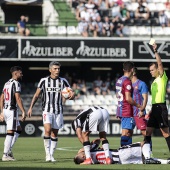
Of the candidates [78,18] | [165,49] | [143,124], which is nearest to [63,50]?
[78,18]

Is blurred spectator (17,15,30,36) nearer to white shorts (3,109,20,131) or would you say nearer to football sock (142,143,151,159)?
white shorts (3,109,20,131)

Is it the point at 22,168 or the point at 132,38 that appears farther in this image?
the point at 132,38

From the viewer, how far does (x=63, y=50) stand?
3341 cm

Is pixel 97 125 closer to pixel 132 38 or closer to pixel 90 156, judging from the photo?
pixel 90 156

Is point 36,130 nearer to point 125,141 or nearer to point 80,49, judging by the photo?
point 80,49

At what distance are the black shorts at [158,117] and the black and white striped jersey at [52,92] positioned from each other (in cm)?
192

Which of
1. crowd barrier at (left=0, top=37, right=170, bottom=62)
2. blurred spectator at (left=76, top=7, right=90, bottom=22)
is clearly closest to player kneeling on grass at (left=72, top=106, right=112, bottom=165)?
crowd barrier at (left=0, top=37, right=170, bottom=62)

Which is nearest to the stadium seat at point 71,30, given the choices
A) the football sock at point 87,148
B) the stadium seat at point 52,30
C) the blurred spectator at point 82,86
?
the stadium seat at point 52,30

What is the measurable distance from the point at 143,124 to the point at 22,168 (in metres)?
4.29

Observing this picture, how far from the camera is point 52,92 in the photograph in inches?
575

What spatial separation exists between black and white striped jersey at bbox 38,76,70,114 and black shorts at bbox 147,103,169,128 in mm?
1923

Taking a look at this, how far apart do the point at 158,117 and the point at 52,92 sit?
228cm

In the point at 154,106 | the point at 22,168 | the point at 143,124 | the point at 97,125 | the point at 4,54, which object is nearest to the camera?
the point at 22,168

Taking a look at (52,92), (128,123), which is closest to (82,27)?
(128,123)
